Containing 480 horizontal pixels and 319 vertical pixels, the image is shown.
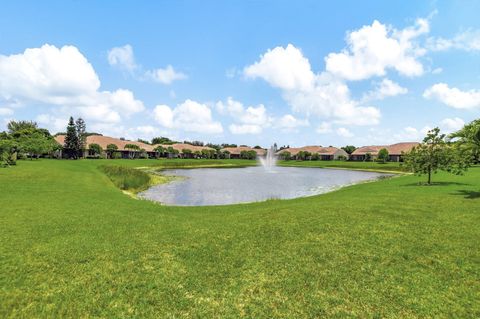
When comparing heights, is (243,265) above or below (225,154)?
below

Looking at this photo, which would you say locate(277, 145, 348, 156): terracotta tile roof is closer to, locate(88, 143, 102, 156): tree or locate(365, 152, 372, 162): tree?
locate(365, 152, 372, 162): tree

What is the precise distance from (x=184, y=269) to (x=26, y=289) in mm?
3627

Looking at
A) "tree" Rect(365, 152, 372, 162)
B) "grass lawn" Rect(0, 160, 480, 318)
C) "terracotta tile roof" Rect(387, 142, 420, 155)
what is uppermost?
"terracotta tile roof" Rect(387, 142, 420, 155)

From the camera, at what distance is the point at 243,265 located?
7.93 m

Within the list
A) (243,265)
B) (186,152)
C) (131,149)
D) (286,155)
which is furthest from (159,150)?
(243,265)

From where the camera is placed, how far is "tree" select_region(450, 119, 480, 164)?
17.2 meters

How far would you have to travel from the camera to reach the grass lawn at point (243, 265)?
5.96 m

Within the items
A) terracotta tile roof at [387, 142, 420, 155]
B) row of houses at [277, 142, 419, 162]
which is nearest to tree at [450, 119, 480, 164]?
row of houses at [277, 142, 419, 162]

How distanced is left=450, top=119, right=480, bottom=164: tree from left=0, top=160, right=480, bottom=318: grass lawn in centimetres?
670

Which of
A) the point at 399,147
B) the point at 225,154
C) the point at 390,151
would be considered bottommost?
the point at 225,154

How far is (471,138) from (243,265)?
18.3 metres

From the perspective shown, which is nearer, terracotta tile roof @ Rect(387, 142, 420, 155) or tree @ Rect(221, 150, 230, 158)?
terracotta tile roof @ Rect(387, 142, 420, 155)

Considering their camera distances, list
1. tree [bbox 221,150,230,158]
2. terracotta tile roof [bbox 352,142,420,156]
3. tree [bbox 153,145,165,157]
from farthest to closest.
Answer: tree [bbox 221,150,230,158] < tree [bbox 153,145,165,157] < terracotta tile roof [bbox 352,142,420,156]

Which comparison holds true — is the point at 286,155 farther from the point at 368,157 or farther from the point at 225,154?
the point at 368,157
